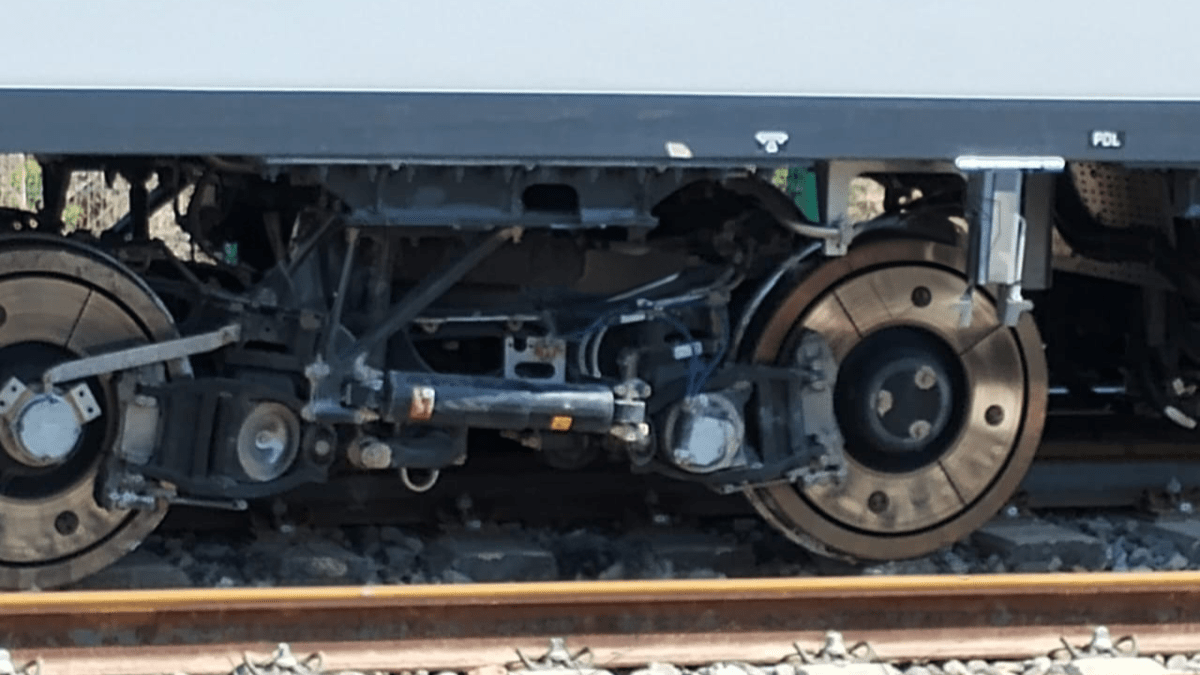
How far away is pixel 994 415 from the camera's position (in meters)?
6.34

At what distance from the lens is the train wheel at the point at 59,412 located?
5535mm

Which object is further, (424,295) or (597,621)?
(424,295)

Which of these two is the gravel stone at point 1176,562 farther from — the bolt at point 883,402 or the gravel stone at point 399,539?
the gravel stone at point 399,539

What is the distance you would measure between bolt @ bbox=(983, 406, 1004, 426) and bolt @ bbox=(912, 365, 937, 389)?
27 cm

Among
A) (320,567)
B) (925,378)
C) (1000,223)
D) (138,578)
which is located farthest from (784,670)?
(138,578)

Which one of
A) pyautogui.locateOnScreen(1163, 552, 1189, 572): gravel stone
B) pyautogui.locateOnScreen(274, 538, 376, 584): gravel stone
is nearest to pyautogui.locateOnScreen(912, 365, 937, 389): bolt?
pyautogui.locateOnScreen(1163, 552, 1189, 572): gravel stone

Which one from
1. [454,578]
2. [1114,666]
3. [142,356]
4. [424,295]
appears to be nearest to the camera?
[1114,666]

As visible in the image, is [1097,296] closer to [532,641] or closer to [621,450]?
[621,450]

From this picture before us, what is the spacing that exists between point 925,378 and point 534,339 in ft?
4.56

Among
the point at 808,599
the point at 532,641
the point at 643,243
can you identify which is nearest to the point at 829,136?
the point at 643,243

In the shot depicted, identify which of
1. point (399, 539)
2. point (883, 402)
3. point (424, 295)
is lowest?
point (399, 539)

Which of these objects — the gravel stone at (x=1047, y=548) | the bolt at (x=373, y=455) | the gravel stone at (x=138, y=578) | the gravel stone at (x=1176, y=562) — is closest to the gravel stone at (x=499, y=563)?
the bolt at (x=373, y=455)

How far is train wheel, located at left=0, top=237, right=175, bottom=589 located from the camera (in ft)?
18.2

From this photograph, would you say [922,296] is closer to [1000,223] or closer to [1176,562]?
[1000,223]
